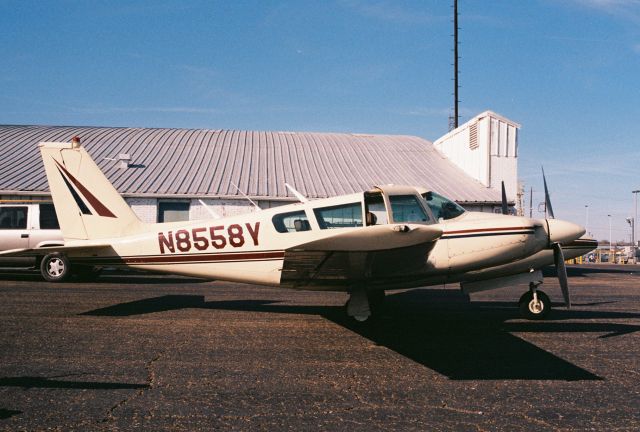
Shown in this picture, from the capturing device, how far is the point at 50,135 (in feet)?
103

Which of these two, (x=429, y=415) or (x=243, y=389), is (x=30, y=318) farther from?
(x=429, y=415)

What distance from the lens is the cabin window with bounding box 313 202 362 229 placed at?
827cm

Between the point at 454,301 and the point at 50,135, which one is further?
the point at 50,135

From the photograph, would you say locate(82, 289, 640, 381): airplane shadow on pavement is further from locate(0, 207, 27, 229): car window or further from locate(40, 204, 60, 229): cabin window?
locate(0, 207, 27, 229): car window

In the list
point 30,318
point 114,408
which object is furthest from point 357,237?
point 30,318

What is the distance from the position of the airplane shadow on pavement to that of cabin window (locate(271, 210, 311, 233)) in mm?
1794

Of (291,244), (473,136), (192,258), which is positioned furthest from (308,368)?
(473,136)

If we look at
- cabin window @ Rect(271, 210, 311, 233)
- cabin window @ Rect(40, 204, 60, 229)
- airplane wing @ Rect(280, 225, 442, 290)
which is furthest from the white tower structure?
cabin window @ Rect(40, 204, 60, 229)

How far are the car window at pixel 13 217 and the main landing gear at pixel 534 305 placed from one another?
13.6 m

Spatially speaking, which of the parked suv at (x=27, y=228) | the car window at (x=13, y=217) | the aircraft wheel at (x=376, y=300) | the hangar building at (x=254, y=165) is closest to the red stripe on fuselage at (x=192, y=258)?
the aircraft wheel at (x=376, y=300)

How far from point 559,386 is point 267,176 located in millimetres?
21470

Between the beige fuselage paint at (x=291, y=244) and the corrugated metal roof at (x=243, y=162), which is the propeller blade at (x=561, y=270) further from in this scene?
the corrugated metal roof at (x=243, y=162)

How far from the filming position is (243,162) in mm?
27766

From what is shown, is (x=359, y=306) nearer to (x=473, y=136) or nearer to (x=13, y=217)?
(x=13, y=217)
